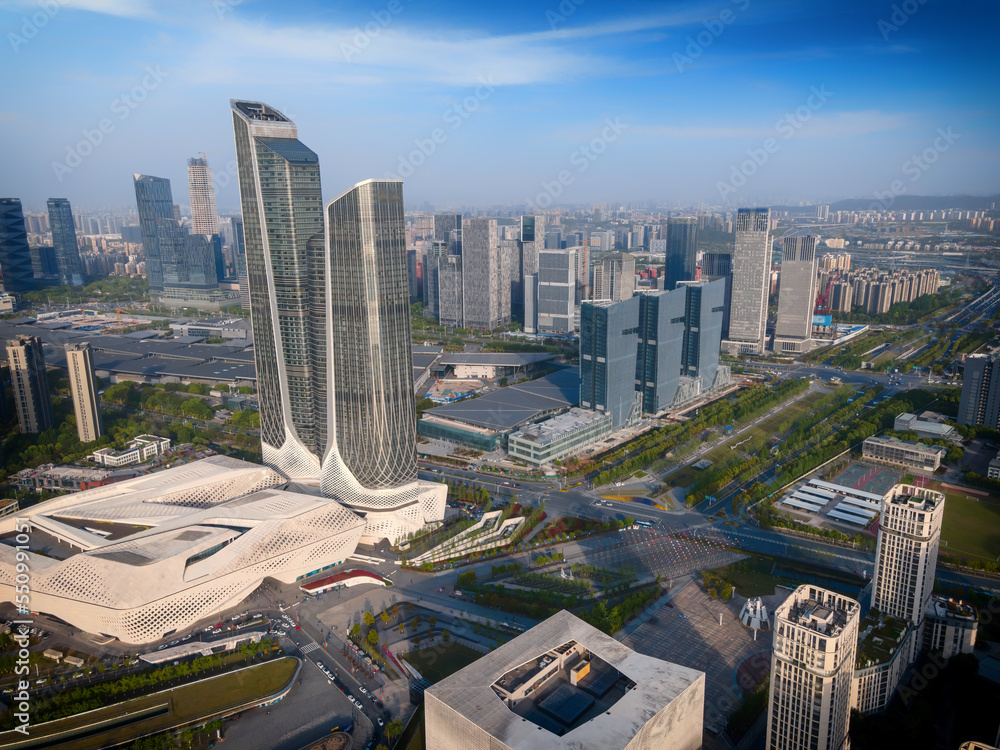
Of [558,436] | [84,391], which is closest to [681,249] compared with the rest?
[558,436]

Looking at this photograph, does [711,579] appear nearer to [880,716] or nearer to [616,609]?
[616,609]

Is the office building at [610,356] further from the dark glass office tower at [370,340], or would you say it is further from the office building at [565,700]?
the office building at [565,700]

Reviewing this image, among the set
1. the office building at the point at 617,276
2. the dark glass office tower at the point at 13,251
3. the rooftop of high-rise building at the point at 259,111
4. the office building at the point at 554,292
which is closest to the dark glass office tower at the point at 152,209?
the dark glass office tower at the point at 13,251

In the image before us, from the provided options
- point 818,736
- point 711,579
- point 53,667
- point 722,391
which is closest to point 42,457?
point 53,667

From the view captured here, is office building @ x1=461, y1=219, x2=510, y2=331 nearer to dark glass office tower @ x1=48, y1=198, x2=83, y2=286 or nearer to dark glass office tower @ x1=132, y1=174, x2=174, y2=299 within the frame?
dark glass office tower @ x1=132, y1=174, x2=174, y2=299

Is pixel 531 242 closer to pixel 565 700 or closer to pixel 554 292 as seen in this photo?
pixel 554 292

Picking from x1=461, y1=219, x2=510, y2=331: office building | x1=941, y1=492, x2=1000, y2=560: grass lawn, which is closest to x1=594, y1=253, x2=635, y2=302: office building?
x1=461, y1=219, x2=510, y2=331: office building
